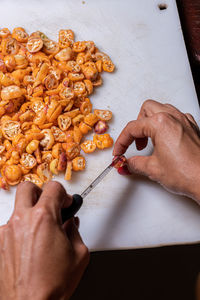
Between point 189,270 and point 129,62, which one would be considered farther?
point 189,270

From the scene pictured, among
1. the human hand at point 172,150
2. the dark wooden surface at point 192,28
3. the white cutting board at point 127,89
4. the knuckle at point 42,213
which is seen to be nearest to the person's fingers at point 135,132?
the human hand at point 172,150

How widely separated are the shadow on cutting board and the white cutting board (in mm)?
565

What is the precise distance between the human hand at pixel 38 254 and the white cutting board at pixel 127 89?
34 centimetres

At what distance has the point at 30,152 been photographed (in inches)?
45.3

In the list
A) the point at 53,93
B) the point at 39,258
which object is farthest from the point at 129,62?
the point at 39,258

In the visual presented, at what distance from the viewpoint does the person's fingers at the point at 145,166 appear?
1028 mm

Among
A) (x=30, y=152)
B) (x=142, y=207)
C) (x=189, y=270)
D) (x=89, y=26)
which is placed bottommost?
(x=189, y=270)

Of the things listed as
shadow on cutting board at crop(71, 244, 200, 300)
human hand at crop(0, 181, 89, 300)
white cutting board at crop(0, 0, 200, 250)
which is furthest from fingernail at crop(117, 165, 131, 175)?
shadow on cutting board at crop(71, 244, 200, 300)

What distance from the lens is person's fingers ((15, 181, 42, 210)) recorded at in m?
0.81

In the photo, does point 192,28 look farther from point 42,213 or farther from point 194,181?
point 42,213

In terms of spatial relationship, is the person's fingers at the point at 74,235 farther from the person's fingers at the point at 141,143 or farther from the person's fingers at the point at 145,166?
the person's fingers at the point at 141,143

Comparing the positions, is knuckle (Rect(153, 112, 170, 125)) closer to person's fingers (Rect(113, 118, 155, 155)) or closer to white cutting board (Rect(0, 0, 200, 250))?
person's fingers (Rect(113, 118, 155, 155))

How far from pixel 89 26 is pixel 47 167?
28.9 inches

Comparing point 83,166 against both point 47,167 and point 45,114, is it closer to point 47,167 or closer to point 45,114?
point 47,167
